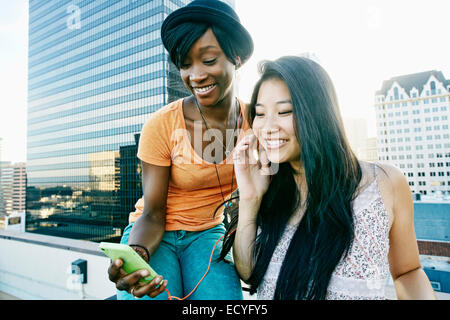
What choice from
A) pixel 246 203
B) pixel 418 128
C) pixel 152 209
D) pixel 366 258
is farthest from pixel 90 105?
pixel 418 128

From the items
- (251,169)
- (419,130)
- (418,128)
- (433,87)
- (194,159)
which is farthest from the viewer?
(418,128)

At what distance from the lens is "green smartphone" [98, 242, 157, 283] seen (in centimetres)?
83

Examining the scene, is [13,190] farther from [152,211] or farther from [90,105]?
[152,211]

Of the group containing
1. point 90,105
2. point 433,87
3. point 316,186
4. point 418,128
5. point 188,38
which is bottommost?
point 316,186

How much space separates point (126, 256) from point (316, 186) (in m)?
0.86

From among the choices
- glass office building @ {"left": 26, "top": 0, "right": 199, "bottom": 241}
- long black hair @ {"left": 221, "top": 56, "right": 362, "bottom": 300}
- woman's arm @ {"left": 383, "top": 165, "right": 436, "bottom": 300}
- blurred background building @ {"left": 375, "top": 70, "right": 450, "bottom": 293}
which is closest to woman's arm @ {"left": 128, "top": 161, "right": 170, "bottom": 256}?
long black hair @ {"left": 221, "top": 56, "right": 362, "bottom": 300}

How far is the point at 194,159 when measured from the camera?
1374 mm

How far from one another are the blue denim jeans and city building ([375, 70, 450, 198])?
28451 millimetres

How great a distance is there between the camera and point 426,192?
26781mm

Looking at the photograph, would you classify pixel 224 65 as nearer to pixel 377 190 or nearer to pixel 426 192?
pixel 377 190

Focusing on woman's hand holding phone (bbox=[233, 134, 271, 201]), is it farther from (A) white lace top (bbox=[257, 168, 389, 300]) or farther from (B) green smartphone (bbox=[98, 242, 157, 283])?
(B) green smartphone (bbox=[98, 242, 157, 283])

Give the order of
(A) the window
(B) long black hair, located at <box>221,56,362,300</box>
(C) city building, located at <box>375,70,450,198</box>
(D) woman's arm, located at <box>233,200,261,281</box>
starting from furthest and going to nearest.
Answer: (A) the window < (C) city building, located at <box>375,70,450,198</box> < (D) woman's arm, located at <box>233,200,261,281</box> < (B) long black hair, located at <box>221,56,362,300</box>
